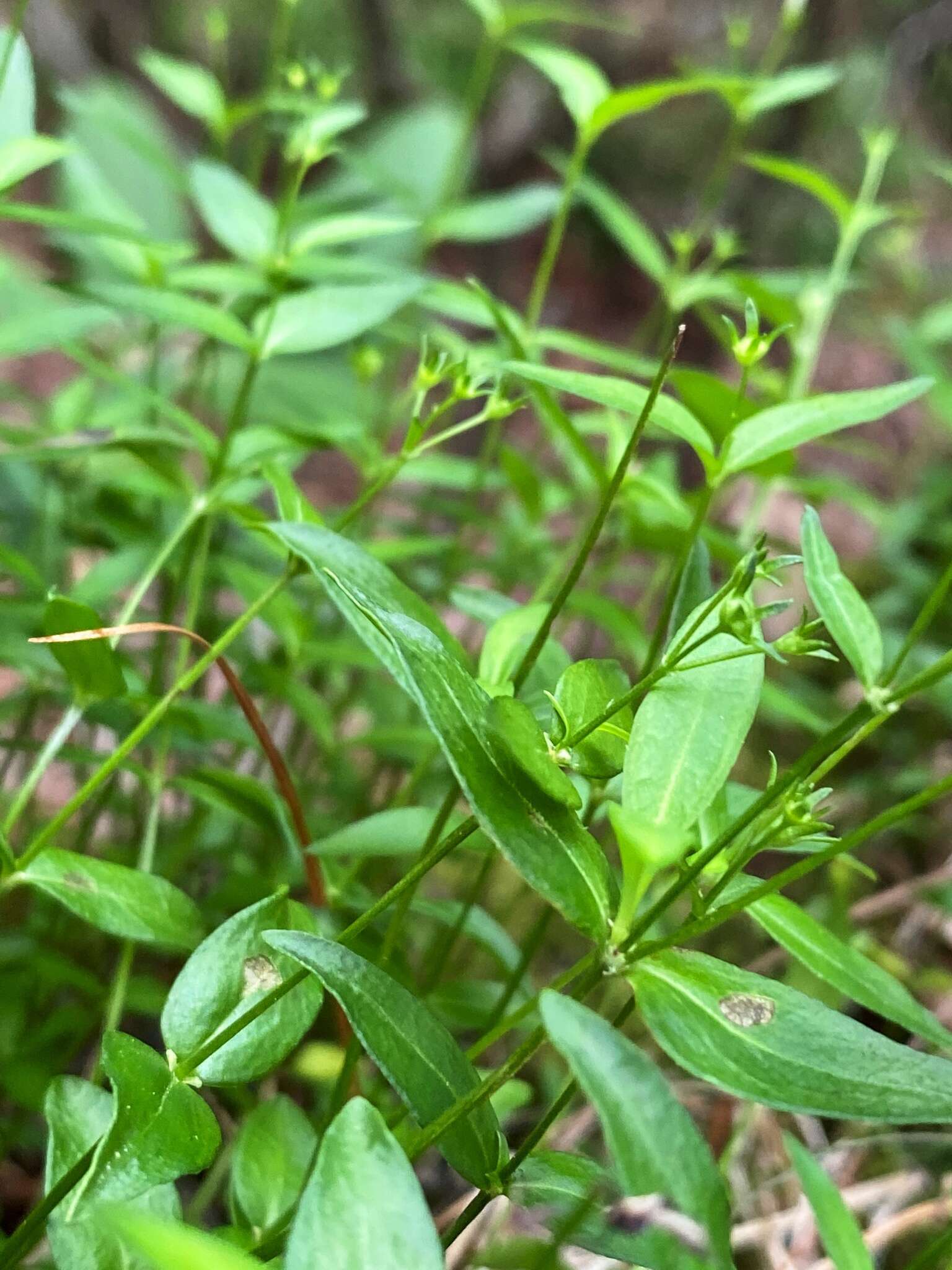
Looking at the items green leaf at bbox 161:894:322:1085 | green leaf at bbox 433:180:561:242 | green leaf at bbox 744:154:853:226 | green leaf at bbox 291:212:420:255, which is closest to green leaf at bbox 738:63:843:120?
green leaf at bbox 744:154:853:226

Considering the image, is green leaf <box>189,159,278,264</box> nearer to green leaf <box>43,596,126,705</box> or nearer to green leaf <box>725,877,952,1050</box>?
green leaf <box>43,596,126,705</box>

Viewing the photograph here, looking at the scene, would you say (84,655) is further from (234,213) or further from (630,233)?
(630,233)

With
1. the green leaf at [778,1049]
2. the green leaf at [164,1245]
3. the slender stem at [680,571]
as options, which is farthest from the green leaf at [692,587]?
the green leaf at [164,1245]

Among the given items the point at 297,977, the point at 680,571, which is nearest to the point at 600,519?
the point at 680,571

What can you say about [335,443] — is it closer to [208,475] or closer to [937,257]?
[208,475]

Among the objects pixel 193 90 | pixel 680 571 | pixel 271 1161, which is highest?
pixel 193 90

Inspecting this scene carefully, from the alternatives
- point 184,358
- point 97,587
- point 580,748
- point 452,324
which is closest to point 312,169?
point 452,324
